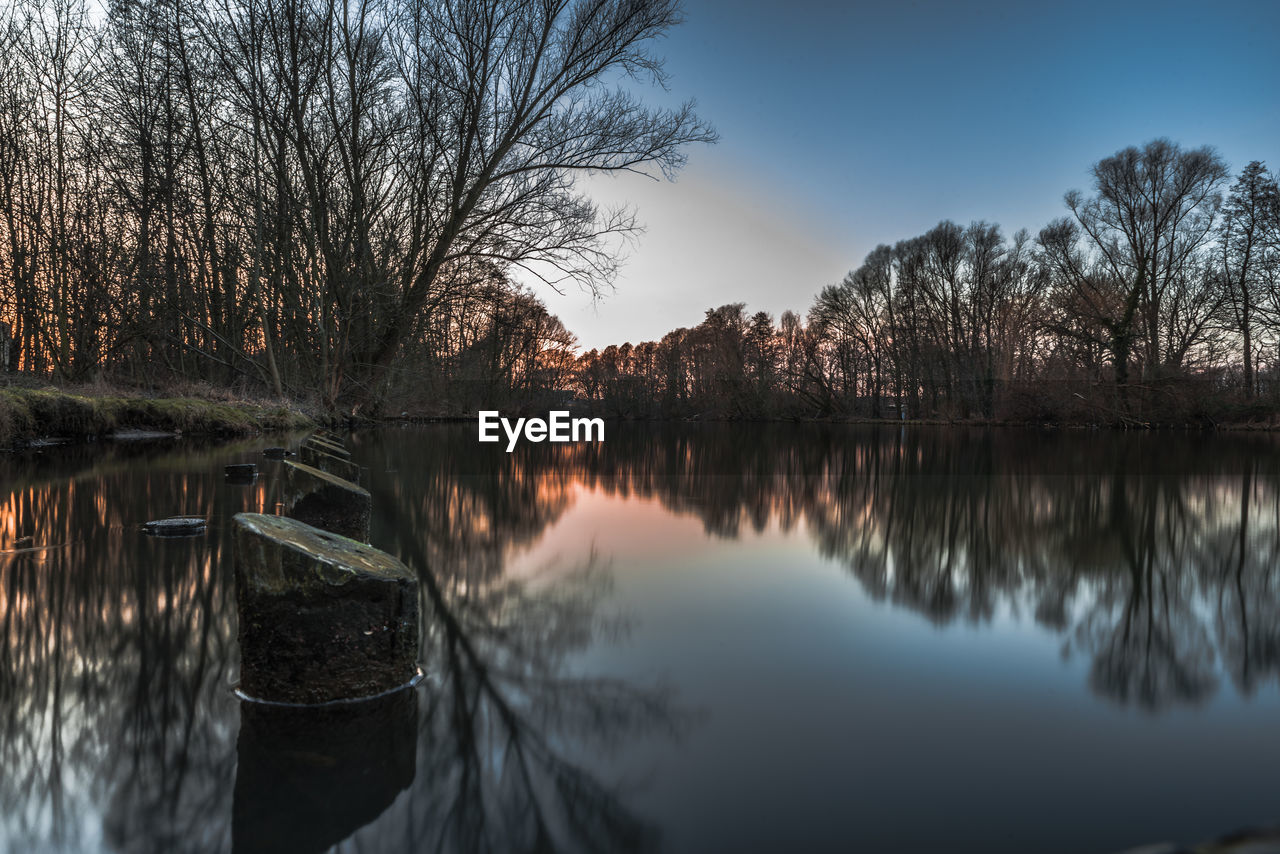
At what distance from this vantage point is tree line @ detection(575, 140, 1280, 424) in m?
31.6

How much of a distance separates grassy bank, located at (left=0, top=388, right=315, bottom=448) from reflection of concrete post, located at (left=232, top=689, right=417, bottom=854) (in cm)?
1083

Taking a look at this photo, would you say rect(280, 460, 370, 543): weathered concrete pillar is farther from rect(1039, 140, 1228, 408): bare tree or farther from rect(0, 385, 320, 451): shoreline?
rect(1039, 140, 1228, 408): bare tree

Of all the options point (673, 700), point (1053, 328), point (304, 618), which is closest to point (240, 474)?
point (304, 618)

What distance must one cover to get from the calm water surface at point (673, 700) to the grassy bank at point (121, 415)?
19.7 ft

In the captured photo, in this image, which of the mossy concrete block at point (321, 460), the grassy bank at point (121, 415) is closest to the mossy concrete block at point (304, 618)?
the mossy concrete block at point (321, 460)

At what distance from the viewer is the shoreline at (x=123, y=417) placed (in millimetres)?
10742

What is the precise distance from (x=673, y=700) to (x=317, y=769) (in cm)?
121

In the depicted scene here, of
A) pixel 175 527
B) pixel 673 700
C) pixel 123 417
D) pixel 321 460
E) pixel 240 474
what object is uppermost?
pixel 123 417

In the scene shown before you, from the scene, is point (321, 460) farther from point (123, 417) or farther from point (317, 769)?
point (123, 417)

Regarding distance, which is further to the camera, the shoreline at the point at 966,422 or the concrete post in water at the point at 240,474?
the shoreline at the point at 966,422

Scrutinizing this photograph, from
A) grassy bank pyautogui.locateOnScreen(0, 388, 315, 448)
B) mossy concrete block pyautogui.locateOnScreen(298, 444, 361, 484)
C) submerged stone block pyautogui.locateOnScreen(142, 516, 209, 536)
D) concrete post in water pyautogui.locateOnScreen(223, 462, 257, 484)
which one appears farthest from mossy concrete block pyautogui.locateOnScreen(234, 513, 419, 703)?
grassy bank pyautogui.locateOnScreen(0, 388, 315, 448)

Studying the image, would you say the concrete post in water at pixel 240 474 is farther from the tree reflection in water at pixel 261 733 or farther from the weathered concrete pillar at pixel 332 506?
the tree reflection in water at pixel 261 733

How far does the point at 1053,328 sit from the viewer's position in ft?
113

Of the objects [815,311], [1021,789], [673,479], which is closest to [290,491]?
[1021,789]
